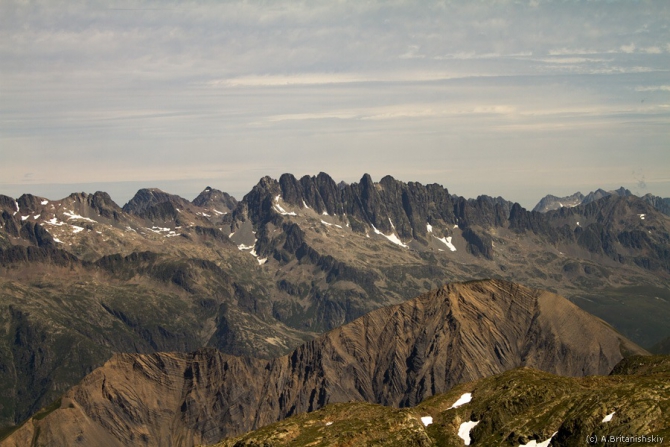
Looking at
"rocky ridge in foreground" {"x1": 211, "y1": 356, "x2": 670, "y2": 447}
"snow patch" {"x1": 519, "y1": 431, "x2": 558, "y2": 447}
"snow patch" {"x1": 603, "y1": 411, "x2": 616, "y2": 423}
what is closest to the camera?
"rocky ridge in foreground" {"x1": 211, "y1": 356, "x2": 670, "y2": 447}

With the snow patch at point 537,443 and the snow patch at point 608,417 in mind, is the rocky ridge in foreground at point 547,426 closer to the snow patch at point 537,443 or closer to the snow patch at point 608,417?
the snow patch at point 608,417

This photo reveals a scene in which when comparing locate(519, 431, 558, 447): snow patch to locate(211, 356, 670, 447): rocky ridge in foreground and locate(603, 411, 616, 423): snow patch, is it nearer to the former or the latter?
locate(211, 356, 670, 447): rocky ridge in foreground

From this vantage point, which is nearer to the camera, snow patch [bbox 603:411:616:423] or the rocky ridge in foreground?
the rocky ridge in foreground

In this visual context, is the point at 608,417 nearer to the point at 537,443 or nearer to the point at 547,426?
the point at 547,426

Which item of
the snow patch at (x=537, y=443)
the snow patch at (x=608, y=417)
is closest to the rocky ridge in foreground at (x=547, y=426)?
the snow patch at (x=608, y=417)

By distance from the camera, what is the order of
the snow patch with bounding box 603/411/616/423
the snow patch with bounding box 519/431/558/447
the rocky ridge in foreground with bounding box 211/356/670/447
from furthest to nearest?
1. the snow patch with bounding box 519/431/558/447
2. the snow patch with bounding box 603/411/616/423
3. the rocky ridge in foreground with bounding box 211/356/670/447

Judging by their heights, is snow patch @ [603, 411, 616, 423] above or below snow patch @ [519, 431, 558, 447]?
above

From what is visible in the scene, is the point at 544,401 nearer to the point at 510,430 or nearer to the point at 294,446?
the point at 510,430

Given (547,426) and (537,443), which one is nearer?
(537,443)

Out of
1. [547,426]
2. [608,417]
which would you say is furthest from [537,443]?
[608,417]

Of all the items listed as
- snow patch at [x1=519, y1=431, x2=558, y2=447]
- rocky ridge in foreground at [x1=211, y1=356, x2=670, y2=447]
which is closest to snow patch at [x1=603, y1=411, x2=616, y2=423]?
rocky ridge in foreground at [x1=211, y1=356, x2=670, y2=447]

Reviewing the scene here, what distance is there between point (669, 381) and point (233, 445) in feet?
328

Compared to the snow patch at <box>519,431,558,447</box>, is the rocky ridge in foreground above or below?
above

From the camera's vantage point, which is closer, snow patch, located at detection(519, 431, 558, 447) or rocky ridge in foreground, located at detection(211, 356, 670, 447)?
rocky ridge in foreground, located at detection(211, 356, 670, 447)
